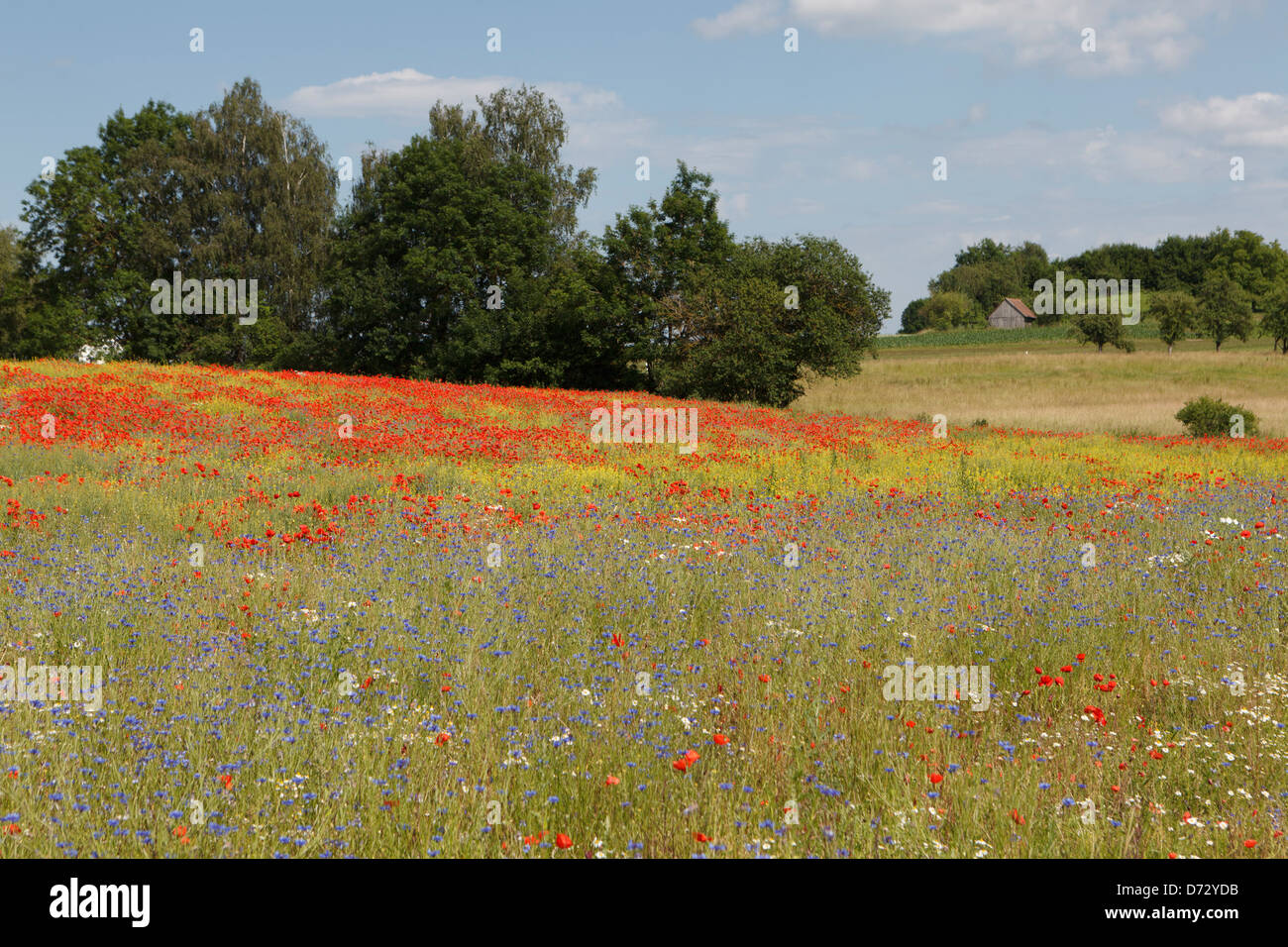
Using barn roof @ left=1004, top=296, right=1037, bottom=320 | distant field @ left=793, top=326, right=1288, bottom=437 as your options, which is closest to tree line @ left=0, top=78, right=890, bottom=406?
distant field @ left=793, top=326, right=1288, bottom=437

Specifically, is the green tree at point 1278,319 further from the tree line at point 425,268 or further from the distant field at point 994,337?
the tree line at point 425,268

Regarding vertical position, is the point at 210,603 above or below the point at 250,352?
below

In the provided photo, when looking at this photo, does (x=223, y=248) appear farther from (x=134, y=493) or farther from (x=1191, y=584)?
(x=1191, y=584)

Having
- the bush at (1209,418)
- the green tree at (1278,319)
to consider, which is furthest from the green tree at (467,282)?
the green tree at (1278,319)

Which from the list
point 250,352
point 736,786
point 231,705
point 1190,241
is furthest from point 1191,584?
point 1190,241

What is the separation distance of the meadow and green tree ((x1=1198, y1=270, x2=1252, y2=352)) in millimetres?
71566

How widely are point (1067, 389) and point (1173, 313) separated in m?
33.2

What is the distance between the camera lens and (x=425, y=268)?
41.4 meters

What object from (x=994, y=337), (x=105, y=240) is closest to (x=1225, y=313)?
(x=994, y=337)

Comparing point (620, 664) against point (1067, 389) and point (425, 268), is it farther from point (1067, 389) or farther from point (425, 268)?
point (1067, 389)

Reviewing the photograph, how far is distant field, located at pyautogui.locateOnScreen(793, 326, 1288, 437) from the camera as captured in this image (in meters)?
32.1

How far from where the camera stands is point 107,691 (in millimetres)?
4238

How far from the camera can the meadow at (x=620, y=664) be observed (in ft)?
11.0

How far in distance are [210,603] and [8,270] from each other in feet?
228
